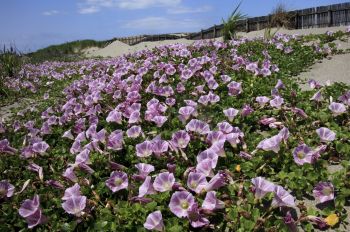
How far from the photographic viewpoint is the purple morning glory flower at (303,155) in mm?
3601

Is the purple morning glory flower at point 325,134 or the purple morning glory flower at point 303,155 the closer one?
the purple morning glory flower at point 303,155

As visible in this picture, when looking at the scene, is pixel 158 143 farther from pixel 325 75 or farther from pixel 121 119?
pixel 325 75

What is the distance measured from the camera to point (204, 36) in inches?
1133

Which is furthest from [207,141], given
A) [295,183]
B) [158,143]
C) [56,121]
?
[56,121]

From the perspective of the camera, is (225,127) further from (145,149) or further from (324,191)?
(324,191)

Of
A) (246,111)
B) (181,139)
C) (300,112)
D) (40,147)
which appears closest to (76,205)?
(181,139)

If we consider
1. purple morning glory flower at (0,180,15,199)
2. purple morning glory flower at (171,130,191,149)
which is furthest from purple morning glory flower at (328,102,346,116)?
purple morning glory flower at (0,180,15,199)

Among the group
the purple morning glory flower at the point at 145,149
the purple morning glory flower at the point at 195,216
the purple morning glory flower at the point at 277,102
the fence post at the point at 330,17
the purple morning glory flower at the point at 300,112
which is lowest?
the purple morning glory flower at the point at 195,216

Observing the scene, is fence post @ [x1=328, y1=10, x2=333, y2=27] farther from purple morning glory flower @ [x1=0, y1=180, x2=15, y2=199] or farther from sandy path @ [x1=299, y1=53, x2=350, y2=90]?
purple morning glory flower @ [x1=0, y1=180, x2=15, y2=199]

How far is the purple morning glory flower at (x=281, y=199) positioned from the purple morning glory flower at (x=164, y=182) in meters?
0.88

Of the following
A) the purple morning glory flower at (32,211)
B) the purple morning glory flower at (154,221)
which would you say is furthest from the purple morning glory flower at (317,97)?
the purple morning glory flower at (32,211)

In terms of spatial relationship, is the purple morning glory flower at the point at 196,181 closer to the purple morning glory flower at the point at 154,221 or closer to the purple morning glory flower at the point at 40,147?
the purple morning glory flower at the point at 154,221

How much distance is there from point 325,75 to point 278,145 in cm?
423

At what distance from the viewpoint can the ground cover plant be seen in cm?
316
